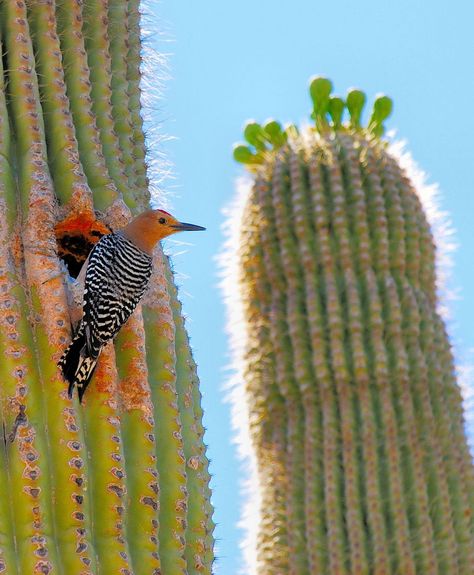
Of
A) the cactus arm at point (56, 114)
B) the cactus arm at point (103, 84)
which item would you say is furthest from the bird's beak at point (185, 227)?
the cactus arm at point (56, 114)

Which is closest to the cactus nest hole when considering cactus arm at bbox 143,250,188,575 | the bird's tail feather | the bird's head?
the bird's head

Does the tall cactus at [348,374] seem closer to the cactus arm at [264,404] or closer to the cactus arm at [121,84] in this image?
the cactus arm at [264,404]

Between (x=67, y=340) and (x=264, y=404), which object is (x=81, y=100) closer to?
(x=67, y=340)

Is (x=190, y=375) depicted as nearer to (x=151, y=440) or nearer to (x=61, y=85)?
(x=151, y=440)

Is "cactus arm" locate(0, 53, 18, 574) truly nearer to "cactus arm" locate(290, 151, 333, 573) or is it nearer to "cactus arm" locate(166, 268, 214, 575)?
"cactus arm" locate(166, 268, 214, 575)

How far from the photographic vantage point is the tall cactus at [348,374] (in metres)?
6.07

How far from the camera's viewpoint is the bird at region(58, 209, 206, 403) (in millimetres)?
3705

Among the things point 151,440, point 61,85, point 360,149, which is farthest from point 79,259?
point 360,149

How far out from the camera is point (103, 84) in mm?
4574

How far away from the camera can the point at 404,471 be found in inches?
248

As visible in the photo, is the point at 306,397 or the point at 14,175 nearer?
the point at 14,175

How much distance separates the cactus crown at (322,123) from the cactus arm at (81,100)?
2986mm

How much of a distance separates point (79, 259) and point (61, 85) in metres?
0.83

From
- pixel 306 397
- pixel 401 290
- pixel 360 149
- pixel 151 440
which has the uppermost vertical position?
pixel 360 149
